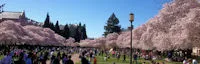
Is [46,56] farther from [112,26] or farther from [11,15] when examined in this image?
[11,15]

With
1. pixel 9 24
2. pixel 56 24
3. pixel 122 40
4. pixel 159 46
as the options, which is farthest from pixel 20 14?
pixel 159 46

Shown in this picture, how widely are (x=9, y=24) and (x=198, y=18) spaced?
36.2 metres

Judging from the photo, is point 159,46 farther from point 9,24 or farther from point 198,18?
point 9,24

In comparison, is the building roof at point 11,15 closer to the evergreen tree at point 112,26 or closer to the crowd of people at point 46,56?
the evergreen tree at point 112,26

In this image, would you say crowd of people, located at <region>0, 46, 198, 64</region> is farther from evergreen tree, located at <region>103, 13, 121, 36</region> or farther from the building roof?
the building roof

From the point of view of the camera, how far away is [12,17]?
142375mm

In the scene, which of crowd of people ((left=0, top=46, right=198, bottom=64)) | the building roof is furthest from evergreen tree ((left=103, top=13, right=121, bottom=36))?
crowd of people ((left=0, top=46, right=198, bottom=64))

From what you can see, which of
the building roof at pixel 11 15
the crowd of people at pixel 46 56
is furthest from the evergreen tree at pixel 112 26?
the crowd of people at pixel 46 56

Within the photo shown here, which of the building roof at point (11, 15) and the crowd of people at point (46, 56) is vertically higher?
the building roof at point (11, 15)

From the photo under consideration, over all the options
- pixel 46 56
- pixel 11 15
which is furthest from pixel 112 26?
pixel 46 56

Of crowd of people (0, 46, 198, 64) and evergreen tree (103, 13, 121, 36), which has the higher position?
evergreen tree (103, 13, 121, 36)

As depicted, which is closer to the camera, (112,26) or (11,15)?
(112,26)

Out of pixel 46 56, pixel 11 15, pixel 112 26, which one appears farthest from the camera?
pixel 11 15

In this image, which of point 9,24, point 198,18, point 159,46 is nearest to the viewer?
point 198,18
